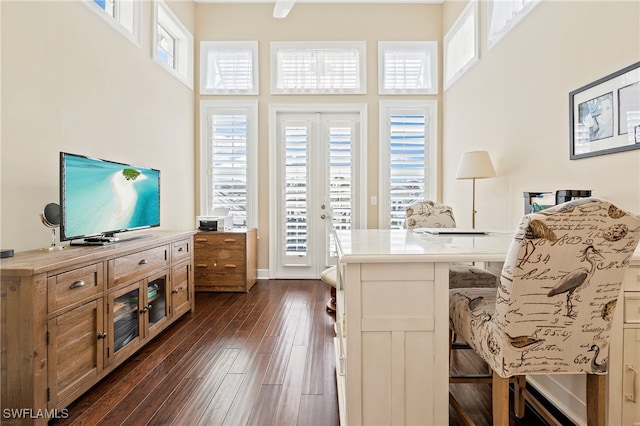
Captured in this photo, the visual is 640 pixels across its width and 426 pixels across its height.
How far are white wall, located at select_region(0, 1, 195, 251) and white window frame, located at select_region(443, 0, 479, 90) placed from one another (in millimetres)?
3210

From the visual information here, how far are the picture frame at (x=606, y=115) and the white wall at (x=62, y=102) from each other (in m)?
3.23

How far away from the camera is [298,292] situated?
13.1 feet

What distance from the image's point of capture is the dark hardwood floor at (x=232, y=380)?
67.0 inches

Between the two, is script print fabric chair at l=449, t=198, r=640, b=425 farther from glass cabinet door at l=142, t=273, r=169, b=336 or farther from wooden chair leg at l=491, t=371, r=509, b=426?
glass cabinet door at l=142, t=273, r=169, b=336

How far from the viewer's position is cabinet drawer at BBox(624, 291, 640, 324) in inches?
55.1

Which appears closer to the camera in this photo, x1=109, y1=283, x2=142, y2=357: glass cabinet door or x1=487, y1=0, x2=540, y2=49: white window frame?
x1=109, y1=283, x2=142, y2=357: glass cabinet door

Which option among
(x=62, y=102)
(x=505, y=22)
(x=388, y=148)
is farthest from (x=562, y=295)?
(x=388, y=148)

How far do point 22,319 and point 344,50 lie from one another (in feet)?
14.2

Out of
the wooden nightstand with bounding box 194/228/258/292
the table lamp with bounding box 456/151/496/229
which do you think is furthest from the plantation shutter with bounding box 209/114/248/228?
the table lamp with bounding box 456/151/496/229

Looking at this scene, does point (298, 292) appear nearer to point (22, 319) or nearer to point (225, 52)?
point (22, 319)

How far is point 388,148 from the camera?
457cm

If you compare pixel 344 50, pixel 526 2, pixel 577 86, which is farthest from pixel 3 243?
pixel 344 50

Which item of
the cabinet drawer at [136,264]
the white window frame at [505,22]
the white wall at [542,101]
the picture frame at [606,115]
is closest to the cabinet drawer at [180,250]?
the cabinet drawer at [136,264]

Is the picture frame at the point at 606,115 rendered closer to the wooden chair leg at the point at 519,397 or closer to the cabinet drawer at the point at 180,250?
the wooden chair leg at the point at 519,397
